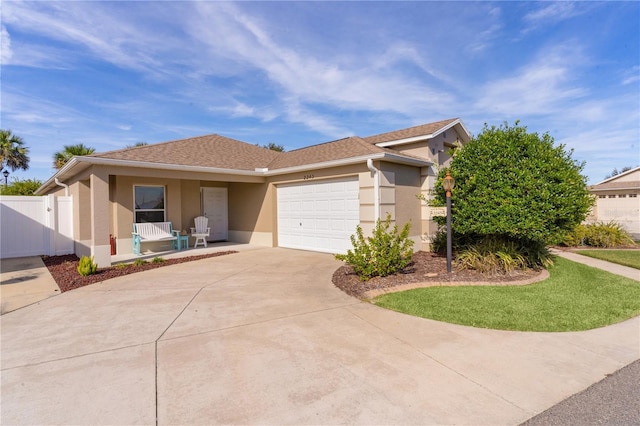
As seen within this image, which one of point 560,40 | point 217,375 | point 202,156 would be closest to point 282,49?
point 202,156

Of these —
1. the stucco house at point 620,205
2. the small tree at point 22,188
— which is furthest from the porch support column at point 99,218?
the stucco house at point 620,205

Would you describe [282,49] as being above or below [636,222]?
above

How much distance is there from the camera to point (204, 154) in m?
12.5

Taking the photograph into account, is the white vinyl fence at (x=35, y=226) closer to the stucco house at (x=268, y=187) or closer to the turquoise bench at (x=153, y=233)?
the stucco house at (x=268, y=187)

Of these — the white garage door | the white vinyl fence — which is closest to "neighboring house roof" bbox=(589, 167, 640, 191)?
the white garage door

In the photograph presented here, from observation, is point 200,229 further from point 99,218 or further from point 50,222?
point 50,222

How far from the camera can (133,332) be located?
174 inches

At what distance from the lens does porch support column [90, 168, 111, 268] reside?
877 centimetres

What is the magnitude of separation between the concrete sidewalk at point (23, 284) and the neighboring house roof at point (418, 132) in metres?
10.6

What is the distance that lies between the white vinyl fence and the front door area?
4952 mm

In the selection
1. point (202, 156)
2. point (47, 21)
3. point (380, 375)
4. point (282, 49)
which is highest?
point (282, 49)

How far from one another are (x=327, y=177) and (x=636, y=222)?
18855mm

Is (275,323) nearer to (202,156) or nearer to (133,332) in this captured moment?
(133,332)

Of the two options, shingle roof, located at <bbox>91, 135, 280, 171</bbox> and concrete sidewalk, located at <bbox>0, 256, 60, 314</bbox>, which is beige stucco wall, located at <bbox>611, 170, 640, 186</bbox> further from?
concrete sidewalk, located at <bbox>0, 256, 60, 314</bbox>
